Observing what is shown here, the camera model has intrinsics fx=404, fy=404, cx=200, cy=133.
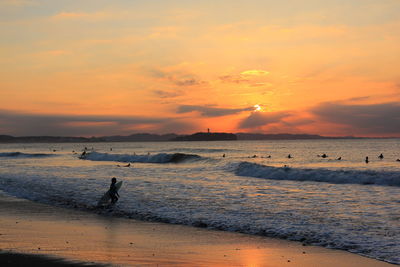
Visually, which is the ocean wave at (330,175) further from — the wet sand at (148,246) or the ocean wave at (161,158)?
the ocean wave at (161,158)

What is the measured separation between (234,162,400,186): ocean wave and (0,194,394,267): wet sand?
875 inches

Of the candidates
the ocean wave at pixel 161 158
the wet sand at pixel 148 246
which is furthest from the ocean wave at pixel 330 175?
the ocean wave at pixel 161 158

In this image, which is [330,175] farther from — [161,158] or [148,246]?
[161,158]

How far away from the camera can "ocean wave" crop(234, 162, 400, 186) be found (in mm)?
31719

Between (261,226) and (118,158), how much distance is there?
73.3 m

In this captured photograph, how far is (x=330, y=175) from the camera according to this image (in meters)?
35.3

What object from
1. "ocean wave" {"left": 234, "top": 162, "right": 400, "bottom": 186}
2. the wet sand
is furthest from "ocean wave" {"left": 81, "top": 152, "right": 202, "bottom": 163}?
the wet sand

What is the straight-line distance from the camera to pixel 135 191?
25672mm

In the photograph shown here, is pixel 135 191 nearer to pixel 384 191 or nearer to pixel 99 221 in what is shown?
pixel 99 221

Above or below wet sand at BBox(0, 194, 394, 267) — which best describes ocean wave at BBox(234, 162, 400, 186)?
above

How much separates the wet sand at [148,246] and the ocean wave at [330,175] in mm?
22234

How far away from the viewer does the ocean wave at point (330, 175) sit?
31719mm

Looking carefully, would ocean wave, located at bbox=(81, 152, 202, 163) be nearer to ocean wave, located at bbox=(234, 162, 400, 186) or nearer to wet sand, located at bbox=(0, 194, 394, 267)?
ocean wave, located at bbox=(234, 162, 400, 186)

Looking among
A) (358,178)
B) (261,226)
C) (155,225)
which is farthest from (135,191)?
(358,178)
